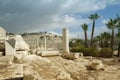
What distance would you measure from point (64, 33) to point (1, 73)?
500 inches

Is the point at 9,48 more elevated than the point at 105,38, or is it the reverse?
the point at 105,38

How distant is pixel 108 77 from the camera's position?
36.0 ft

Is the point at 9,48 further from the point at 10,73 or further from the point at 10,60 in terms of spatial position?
the point at 10,73

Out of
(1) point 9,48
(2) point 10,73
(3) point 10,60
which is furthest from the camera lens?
(1) point 9,48

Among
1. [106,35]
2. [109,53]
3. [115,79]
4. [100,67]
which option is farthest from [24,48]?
[106,35]

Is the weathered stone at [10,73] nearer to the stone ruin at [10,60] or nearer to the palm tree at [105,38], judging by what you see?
the stone ruin at [10,60]

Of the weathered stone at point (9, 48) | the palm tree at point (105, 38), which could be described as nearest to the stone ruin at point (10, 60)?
the weathered stone at point (9, 48)

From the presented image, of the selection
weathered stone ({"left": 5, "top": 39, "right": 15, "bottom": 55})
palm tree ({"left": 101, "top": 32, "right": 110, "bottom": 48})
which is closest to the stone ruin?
weathered stone ({"left": 5, "top": 39, "right": 15, "bottom": 55})

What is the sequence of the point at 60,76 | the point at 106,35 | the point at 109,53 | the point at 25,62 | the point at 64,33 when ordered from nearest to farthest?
the point at 60,76 → the point at 25,62 → the point at 64,33 → the point at 109,53 → the point at 106,35

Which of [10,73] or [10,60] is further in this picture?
[10,60]

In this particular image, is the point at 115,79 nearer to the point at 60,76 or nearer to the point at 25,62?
the point at 60,76

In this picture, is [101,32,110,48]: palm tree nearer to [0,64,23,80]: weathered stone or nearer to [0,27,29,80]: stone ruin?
[0,27,29,80]: stone ruin

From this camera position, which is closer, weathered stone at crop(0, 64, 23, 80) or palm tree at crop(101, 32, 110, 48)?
Result: weathered stone at crop(0, 64, 23, 80)

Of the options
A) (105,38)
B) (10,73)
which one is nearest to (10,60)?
(10,73)
